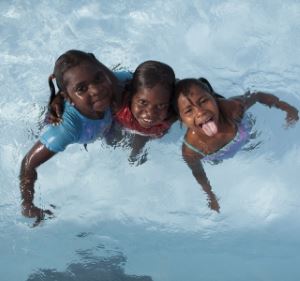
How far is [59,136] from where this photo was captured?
641cm

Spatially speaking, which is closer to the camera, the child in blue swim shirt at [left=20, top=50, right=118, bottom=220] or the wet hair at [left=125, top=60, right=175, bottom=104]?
the child in blue swim shirt at [left=20, top=50, right=118, bottom=220]

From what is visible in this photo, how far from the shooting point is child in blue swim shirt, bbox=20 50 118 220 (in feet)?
19.4

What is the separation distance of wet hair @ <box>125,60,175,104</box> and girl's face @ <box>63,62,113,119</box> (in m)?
0.33

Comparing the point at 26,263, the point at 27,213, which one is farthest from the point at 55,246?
the point at 27,213

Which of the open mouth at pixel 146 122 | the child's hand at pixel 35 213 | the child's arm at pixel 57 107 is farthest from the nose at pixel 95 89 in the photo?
the child's hand at pixel 35 213

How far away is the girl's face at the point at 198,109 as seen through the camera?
6.18 m

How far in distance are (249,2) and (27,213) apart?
7.18 meters

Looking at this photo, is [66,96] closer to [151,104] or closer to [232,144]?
[151,104]

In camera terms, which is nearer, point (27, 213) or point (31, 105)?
point (27, 213)

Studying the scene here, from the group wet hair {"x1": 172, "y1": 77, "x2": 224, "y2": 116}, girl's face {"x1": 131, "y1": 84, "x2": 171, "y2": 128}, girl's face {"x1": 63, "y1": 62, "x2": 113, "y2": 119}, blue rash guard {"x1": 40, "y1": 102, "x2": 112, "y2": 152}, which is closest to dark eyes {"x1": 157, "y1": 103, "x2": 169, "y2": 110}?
girl's face {"x1": 131, "y1": 84, "x2": 171, "y2": 128}

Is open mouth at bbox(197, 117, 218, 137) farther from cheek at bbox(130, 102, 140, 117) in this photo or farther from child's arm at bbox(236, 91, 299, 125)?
child's arm at bbox(236, 91, 299, 125)

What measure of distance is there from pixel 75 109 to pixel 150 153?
5.30m

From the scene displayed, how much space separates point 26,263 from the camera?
30.2 metres

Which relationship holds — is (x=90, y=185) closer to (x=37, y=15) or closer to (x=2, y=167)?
(x=2, y=167)
